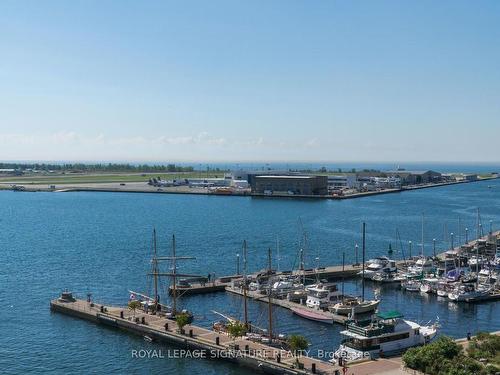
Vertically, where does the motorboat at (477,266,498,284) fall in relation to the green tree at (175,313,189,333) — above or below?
below

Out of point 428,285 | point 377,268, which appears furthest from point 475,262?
point 428,285

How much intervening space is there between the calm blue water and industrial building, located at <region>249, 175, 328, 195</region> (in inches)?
267

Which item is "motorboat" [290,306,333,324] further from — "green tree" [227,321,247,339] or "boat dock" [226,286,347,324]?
"green tree" [227,321,247,339]

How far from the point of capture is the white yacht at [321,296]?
46.3 m

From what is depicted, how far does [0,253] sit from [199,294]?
31.5 m

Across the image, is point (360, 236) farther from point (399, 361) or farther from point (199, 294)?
point (399, 361)

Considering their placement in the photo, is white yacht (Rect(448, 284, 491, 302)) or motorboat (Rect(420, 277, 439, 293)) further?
motorboat (Rect(420, 277, 439, 293))

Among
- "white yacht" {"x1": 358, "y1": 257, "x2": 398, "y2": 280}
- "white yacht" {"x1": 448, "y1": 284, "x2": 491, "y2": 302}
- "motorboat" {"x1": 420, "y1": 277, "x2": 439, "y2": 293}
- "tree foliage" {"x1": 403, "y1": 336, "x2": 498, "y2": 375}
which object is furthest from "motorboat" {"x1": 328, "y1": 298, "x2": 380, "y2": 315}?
"tree foliage" {"x1": 403, "y1": 336, "x2": 498, "y2": 375}

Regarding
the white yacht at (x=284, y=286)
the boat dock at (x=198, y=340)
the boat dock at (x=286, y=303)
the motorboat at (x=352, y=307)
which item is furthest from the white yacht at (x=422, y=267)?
the boat dock at (x=198, y=340)

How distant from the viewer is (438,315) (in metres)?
45.2

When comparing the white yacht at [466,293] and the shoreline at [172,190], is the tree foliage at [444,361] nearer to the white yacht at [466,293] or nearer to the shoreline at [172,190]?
the white yacht at [466,293]

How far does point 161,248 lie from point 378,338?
1686 inches

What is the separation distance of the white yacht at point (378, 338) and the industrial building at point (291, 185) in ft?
369

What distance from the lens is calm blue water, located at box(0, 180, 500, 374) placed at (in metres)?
37.4
